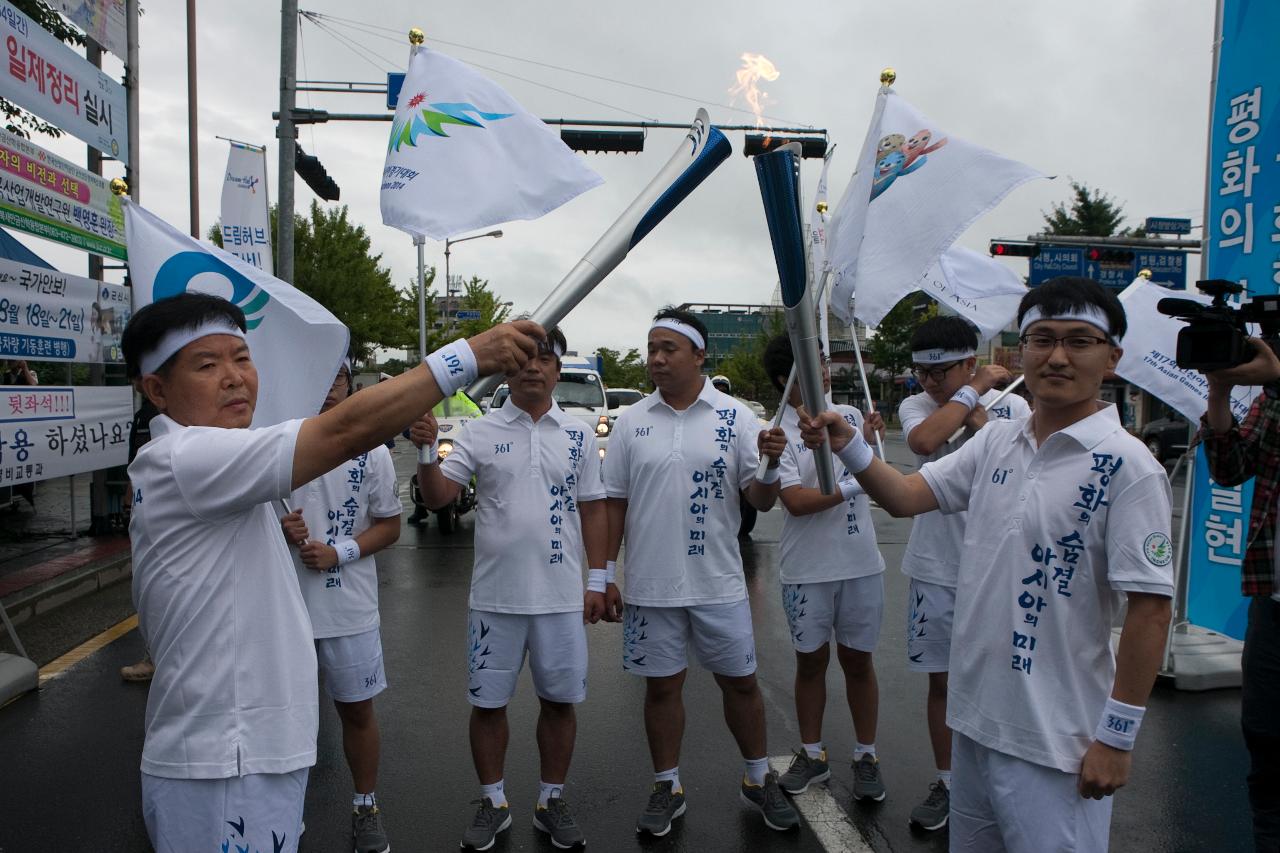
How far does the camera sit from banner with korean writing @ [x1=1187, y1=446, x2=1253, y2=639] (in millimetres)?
5305

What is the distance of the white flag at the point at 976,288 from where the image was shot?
15.6ft

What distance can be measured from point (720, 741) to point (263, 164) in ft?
25.5

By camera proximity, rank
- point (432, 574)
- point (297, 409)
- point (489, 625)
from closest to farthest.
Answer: point (297, 409) < point (489, 625) < point (432, 574)

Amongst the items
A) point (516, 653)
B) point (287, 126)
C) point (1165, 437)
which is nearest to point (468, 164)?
point (516, 653)

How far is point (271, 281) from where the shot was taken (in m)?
2.84

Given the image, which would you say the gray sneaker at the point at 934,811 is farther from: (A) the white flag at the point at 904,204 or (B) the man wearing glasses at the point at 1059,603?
(A) the white flag at the point at 904,204

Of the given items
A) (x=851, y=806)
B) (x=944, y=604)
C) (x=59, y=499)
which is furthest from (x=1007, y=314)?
(x=59, y=499)

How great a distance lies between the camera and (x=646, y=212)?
237 cm

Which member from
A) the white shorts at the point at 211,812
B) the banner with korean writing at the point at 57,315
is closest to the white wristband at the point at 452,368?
the white shorts at the point at 211,812

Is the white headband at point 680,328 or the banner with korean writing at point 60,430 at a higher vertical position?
the white headband at point 680,328

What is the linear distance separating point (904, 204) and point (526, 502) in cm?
214

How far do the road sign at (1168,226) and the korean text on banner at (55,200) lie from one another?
81.4 feet

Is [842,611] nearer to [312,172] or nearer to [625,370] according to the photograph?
[312,172]

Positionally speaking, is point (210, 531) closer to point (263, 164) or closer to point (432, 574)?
point (432, 574)
